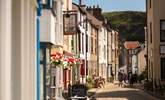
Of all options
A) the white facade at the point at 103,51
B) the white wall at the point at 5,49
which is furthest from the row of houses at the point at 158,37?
the white wall at the point at 5,49

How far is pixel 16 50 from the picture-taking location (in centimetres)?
564

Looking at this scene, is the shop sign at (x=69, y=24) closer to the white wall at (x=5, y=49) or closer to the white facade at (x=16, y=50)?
the white facade at (x=16, y=50)

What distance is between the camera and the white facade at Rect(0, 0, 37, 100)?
16.1ft

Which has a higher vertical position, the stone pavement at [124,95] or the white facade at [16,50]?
the white facade at [16,50]

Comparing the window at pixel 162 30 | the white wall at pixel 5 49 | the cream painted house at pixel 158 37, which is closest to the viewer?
the white wall at pixel 5 49

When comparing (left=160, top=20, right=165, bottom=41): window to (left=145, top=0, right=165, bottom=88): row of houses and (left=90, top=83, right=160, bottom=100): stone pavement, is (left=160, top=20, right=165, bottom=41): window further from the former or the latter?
(left=90, top=83, right=160, bottom=100): stone pavement

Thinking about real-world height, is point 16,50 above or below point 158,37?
below

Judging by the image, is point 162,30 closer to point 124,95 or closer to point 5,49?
point 124,95

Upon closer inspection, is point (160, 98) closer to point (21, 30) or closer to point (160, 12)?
point (160, 12)

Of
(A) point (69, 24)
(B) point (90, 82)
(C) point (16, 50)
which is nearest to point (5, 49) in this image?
(C) point (16, 50)

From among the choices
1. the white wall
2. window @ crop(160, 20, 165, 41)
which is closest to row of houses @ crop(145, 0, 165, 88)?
window @ crop(160, 20, 165, 41)

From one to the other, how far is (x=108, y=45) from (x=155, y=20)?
46.5 m

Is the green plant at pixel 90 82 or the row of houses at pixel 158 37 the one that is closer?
the row of houses at pixel 158 37

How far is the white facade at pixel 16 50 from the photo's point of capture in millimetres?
4902
